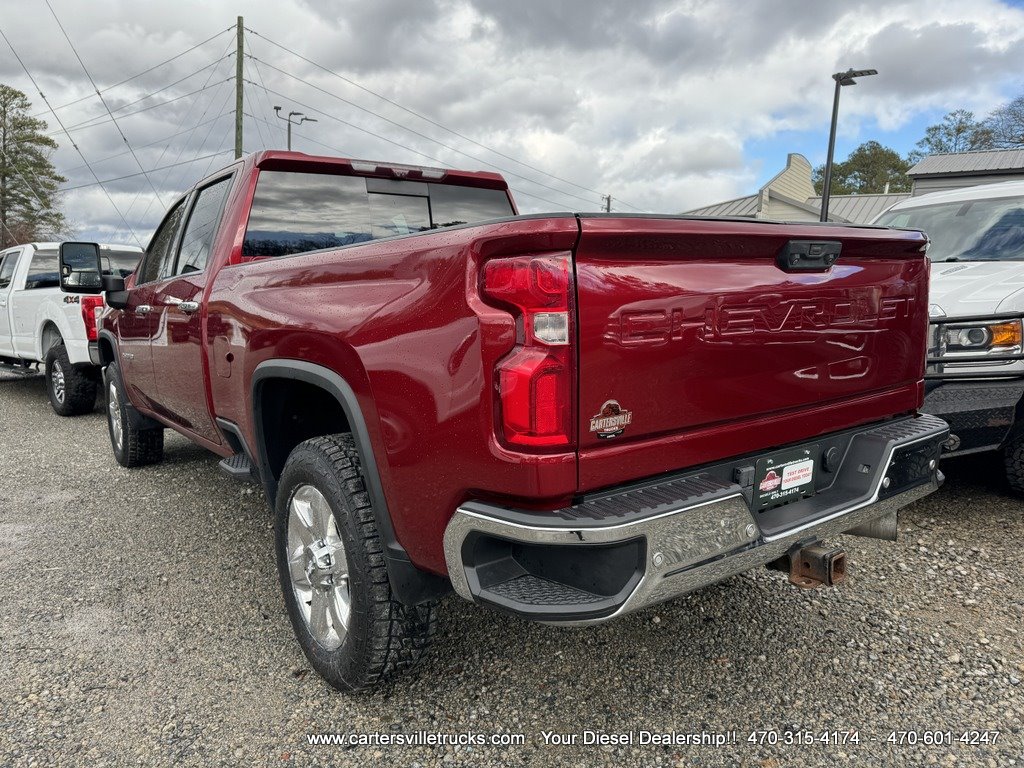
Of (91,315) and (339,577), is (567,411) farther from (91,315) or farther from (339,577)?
(91,315)

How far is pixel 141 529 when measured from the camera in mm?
4223

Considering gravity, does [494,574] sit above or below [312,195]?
below

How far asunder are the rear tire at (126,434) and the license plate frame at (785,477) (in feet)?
14.5

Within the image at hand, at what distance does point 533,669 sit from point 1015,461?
321 cm

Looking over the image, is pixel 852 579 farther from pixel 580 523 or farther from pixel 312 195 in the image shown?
pixel 312 195

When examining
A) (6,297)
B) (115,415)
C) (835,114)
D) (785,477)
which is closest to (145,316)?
(115,415)

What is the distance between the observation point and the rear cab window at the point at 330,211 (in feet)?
11.2

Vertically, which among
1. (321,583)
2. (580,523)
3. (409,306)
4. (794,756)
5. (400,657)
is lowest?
(794,756)

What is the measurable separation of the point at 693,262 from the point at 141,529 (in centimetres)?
366

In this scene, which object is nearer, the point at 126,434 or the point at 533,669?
the point at 533,669

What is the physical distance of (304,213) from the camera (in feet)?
11.4

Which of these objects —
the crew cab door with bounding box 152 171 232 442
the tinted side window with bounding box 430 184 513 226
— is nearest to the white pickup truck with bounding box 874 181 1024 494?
the tinted side window with bounding box 430 184 513 226

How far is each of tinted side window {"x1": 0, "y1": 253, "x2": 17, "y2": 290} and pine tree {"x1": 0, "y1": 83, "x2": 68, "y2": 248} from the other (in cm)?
3544

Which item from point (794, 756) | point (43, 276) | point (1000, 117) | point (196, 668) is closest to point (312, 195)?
point (196, 668)
